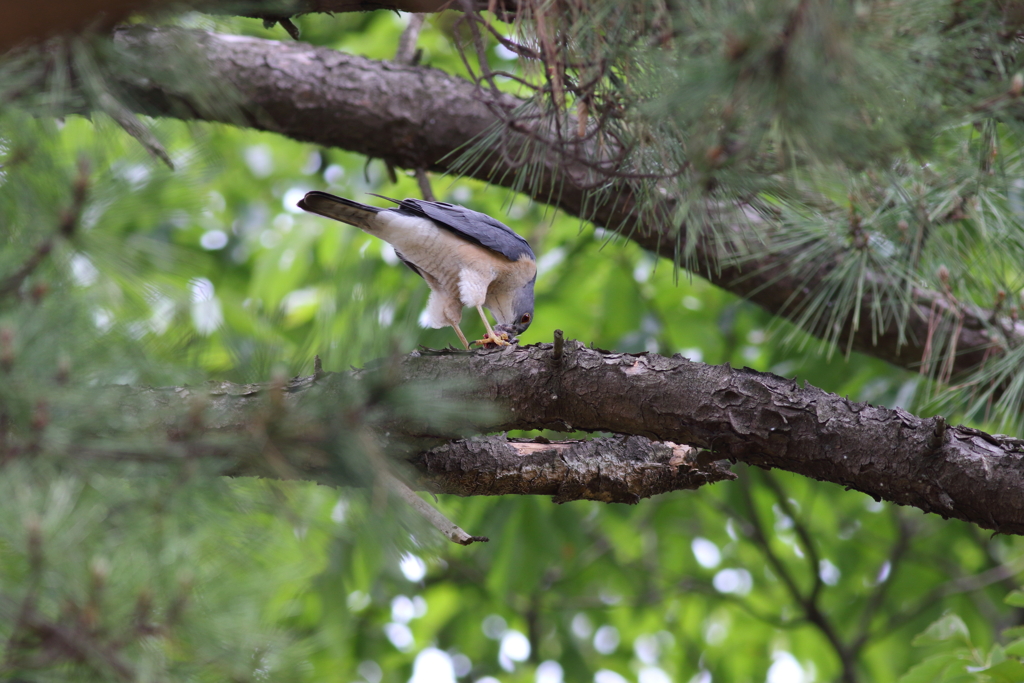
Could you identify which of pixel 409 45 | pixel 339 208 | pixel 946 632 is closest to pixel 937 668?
pixel 946 632

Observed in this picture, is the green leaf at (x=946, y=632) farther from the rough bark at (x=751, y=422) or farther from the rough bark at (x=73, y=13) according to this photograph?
the rough bark at (x=73, y=13)

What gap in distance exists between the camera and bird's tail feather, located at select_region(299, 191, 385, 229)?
4.03m

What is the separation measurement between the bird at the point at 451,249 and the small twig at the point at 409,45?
0.87m

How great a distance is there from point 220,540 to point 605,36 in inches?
62.3

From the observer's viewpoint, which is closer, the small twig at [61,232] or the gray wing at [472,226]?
the small twig at [61,232]

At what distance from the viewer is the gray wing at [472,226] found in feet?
13.9

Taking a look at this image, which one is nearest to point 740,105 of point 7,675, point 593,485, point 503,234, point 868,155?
point 868,155

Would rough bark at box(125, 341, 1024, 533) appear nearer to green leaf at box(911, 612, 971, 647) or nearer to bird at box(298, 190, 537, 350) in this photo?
green leaf at box(911, 612, 971, 647)

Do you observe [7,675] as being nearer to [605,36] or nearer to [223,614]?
[223,614]

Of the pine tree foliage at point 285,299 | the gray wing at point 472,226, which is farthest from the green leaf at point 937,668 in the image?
the gray wing at point 472,226

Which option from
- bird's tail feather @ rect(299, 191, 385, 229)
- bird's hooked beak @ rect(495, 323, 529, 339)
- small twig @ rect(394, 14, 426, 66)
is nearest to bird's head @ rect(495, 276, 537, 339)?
bird's hooked beak @ rect(495, 323, 529, 339)

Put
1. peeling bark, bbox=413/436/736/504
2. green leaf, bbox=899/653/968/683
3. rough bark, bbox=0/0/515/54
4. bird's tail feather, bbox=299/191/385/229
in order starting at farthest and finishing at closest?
1. bird's tail feather, bbox=299/191/385/229
2. peeling bark, bbox=413/436/736/504
3. green leaf, bbox=899/653/968/683
4. rough bark, bbox=0/0/515/54

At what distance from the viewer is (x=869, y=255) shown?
359 centimetres

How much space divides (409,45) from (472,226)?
119cm
